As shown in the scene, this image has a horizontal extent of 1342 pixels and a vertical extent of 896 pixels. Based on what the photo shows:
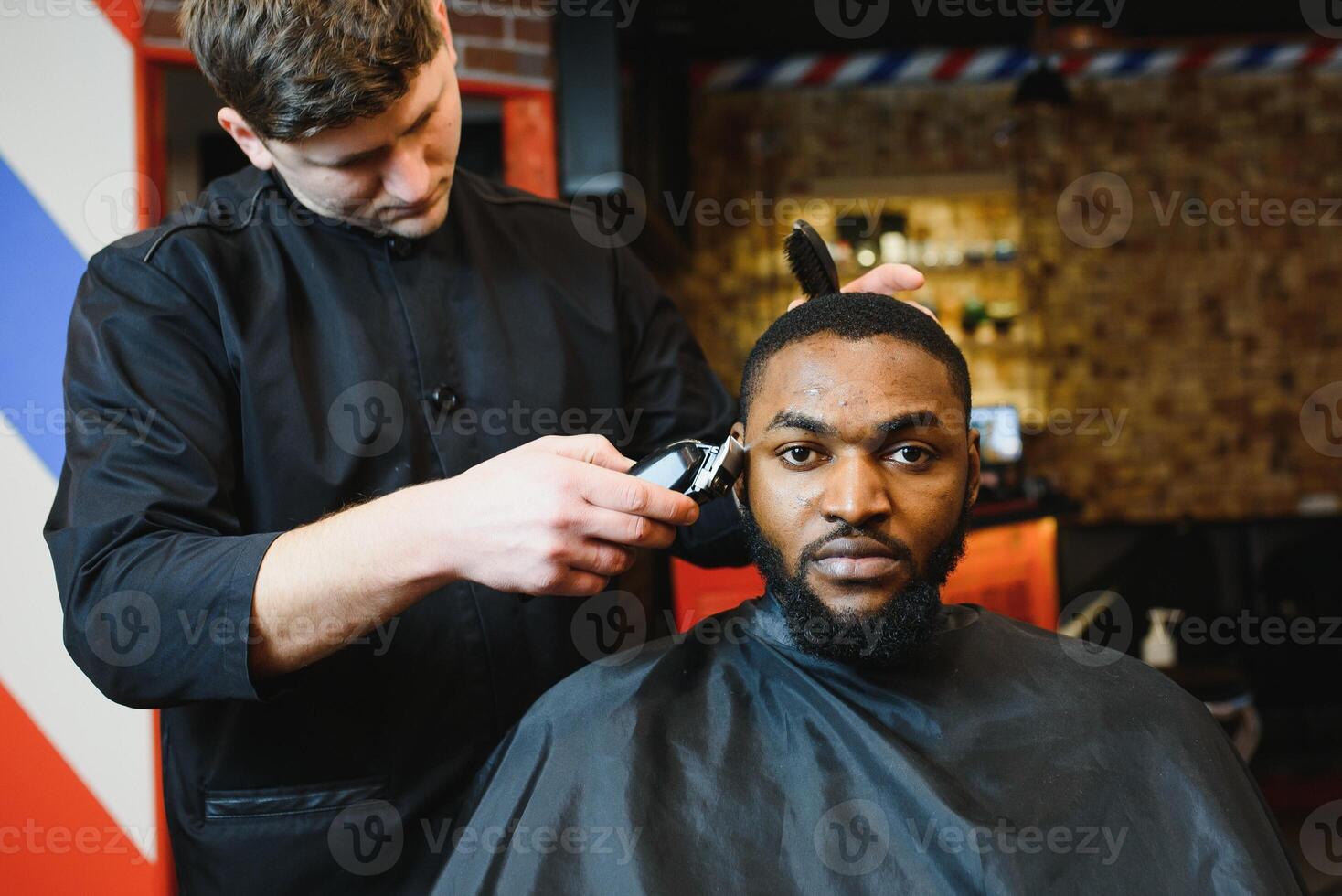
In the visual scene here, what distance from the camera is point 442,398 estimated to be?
60.3 inches

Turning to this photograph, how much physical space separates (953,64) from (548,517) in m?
6.10

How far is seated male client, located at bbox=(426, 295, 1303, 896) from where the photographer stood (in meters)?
1.24

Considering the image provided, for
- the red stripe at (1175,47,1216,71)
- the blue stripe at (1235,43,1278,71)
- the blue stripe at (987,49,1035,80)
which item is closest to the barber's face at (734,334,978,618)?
the blue stripe at (987,49,1035,80)

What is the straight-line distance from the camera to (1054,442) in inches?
253

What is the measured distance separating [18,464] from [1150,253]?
6.18 meters

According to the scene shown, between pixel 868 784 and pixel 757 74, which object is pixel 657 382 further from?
pixel 757 74

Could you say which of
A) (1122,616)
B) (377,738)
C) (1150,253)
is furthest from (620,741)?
(1150,253)

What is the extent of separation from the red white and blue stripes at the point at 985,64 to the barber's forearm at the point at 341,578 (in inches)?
227

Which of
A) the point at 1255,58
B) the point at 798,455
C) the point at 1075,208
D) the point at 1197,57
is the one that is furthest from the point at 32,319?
the point at 1255,58

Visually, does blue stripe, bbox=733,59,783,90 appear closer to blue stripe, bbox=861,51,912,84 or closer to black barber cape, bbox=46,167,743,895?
blue stripe, bbox=861,51,912,84

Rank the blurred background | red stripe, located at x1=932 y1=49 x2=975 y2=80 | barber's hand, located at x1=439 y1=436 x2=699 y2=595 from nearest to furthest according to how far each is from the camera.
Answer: barber's hand, located at x1=439 y1=436 x2=699 y2=595
the blurred background
red stripe, located at x1=932 y1=49 x2=975 y2=80

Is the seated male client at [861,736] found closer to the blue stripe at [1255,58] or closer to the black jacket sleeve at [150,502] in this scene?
the black jacket sleeve at [150,502]

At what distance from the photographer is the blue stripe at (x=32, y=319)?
180 cm

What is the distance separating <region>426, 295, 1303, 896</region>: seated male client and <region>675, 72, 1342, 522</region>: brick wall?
5031mm
